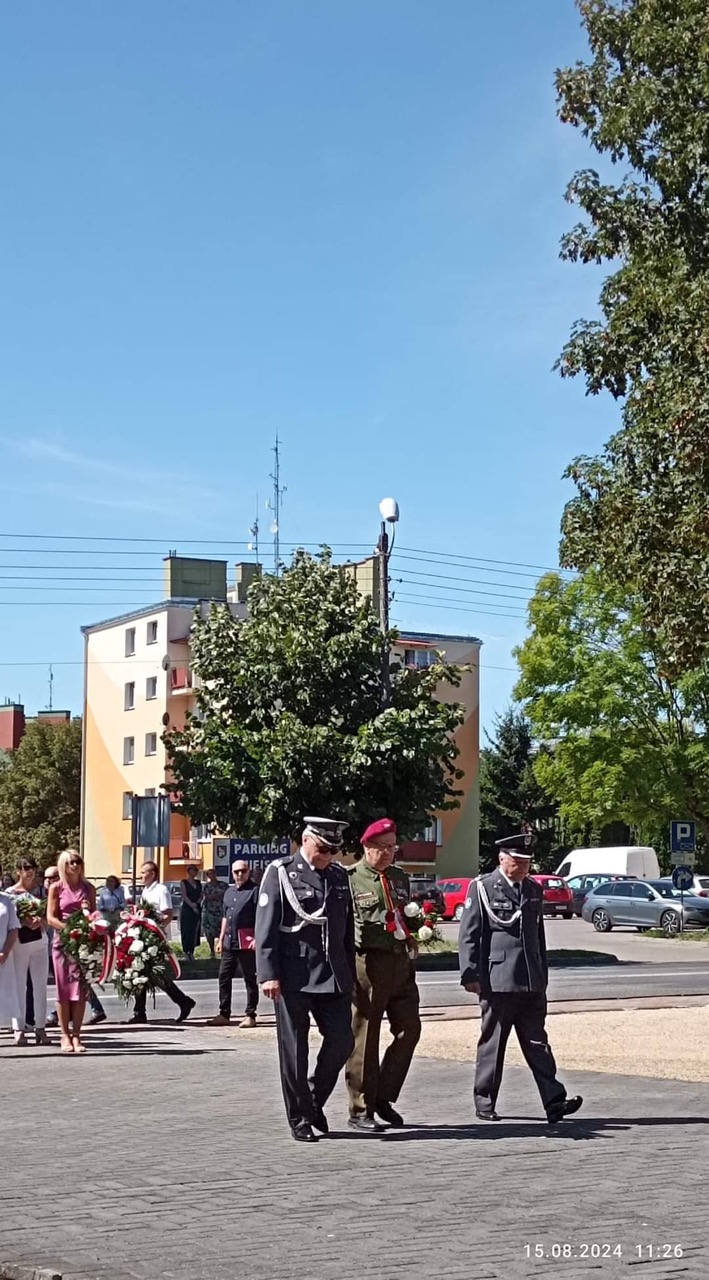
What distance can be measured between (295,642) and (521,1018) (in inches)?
873

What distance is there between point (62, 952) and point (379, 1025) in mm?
6180

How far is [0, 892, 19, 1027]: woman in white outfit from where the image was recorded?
16453mm

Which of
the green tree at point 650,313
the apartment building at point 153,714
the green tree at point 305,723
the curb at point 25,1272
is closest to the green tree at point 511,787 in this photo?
the apartment building at point 153,714

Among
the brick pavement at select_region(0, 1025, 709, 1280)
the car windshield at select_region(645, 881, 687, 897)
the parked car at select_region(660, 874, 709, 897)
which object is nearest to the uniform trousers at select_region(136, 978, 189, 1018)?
the brick pavement at select_region(0, 1025, 709, 1280)

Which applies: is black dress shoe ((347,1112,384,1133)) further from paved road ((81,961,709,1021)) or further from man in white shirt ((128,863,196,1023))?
paved road ((81,961,709,1021))

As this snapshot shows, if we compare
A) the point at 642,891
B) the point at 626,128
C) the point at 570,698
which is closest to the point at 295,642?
the point at 626,128

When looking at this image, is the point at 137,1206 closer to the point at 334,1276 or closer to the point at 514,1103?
the point at 334,1276

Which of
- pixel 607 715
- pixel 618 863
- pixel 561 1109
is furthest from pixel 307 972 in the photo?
pixel 607 715

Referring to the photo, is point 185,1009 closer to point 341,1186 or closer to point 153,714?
point 341,1186

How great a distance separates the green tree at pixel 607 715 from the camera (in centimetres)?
6488

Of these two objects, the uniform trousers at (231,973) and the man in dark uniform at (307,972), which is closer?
the man in dark uniform at (307,972)

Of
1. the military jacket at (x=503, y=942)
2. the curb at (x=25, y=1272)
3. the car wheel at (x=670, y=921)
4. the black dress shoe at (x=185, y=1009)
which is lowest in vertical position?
the car wheel at (x=670, y=921)

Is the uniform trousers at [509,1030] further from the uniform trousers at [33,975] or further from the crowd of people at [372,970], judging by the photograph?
the uniform trousers at [33,975]

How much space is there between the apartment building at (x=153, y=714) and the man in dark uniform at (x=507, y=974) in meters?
→ 62.2
